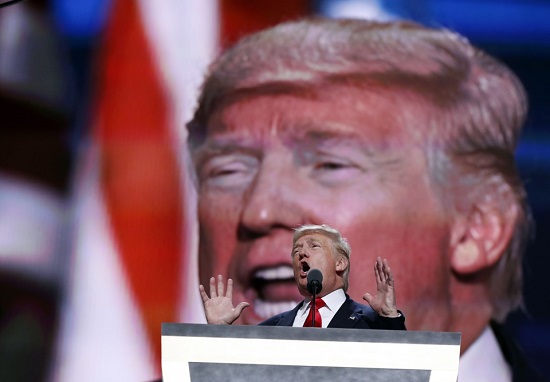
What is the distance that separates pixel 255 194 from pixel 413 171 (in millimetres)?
672

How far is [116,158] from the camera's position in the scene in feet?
14.1

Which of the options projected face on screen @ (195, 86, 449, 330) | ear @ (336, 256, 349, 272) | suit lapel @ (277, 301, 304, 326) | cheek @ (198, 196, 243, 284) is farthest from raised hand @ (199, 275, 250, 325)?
cheek @ (198, 196, 243, 284)

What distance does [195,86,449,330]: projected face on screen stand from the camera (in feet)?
13.1

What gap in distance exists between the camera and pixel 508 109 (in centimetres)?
409

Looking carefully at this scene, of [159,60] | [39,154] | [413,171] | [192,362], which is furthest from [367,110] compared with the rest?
[192,362]

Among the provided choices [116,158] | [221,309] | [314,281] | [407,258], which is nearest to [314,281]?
[314,281]

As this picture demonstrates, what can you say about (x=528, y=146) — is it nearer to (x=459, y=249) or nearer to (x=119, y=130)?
(x=459, y=249)

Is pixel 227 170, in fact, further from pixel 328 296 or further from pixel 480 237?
pixel 328 296

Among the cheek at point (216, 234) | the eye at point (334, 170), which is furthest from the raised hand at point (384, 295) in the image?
the cheek at point (216, 234)

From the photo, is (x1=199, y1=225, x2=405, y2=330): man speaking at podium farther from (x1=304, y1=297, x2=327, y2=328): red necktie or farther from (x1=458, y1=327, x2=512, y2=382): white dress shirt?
(x1=458, y1=327, x2=512, y2=382): white dress shirt

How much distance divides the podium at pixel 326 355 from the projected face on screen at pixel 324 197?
2035mm

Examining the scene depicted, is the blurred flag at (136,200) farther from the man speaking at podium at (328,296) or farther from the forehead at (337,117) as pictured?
the man speaking at podium at (328,296)

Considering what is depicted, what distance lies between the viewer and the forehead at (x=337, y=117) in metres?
4.07

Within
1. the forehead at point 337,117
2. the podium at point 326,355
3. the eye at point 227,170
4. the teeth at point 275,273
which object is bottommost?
the podium at point 326,355
